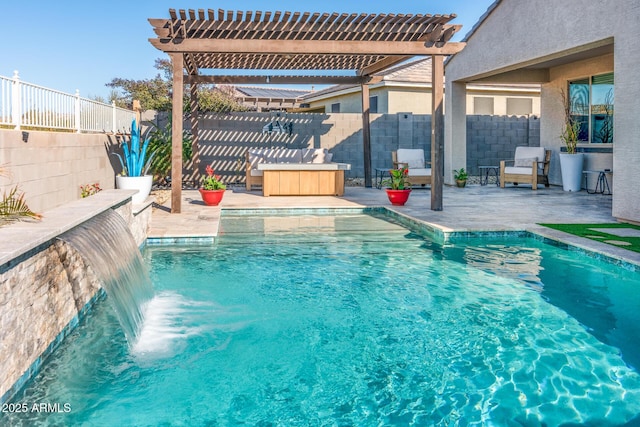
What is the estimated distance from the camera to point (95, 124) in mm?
8594

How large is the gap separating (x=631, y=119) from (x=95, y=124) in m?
7.56

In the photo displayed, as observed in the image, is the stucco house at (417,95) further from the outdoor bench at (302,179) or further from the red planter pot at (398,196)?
the red planter pot at (398,196)

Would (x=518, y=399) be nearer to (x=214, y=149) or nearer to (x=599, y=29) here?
(x=599, y=29)

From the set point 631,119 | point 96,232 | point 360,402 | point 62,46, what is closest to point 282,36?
point 631,119

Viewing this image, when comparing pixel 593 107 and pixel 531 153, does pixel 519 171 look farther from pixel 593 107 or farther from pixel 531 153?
pixel 593 107

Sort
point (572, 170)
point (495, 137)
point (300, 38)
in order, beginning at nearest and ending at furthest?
1. point (300, 38)
2. point (572, 170)
3. point (495, 137)

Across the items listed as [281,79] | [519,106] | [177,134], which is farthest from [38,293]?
[519,106]

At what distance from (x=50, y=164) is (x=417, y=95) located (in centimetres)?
1484

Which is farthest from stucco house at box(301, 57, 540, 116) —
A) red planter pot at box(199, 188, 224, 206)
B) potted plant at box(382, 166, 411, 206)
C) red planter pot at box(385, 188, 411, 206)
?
red planter pot at box(199, 188, 224, 206)

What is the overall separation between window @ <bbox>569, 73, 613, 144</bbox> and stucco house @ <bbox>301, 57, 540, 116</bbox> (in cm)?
590

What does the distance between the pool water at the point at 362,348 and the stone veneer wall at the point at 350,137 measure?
8596 mm

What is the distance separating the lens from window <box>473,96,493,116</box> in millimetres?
19938

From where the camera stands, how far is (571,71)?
44.3 ft

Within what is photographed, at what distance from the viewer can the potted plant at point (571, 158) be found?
42.8 feet
